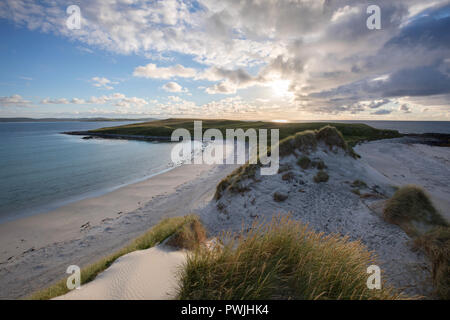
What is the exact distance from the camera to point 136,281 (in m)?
3.79

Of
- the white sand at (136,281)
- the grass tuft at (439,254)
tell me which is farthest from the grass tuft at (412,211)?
the white sand at (136,281)

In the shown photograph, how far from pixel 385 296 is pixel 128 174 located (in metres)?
22.1

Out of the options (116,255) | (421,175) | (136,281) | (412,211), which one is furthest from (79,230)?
(421,175)

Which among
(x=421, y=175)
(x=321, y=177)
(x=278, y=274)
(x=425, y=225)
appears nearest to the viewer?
(x=278, y=274)

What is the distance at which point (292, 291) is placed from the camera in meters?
3.09

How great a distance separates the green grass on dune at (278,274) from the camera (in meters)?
2.84

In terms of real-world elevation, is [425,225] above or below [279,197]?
below

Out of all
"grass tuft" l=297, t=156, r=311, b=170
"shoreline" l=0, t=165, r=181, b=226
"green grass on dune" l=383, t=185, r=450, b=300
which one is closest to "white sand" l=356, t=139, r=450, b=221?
"green grass on dune" l=383, t=185, r=450, b=300

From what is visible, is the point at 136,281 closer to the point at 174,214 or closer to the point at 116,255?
the point at 116,255

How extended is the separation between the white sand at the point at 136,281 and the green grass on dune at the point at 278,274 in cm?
61

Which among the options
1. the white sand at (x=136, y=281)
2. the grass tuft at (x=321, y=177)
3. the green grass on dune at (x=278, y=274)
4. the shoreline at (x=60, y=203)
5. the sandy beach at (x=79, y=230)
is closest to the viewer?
the green grass on dune at (x=278, y=274)

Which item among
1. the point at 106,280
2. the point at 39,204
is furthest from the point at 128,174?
the point at 106,280

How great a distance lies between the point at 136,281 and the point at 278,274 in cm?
291

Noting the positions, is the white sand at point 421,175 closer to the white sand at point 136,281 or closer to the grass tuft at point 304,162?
the grass tuft at point 304,162
